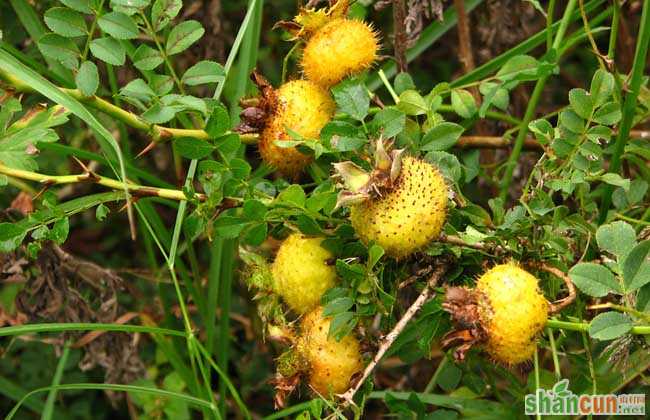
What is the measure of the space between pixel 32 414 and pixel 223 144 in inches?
50.3

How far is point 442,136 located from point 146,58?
1.57 ft

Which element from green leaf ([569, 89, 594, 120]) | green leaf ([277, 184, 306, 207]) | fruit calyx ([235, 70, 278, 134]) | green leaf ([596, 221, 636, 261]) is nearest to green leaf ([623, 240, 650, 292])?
green leaf ([596, 221, 636, 261])

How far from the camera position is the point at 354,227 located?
1255 millimetres

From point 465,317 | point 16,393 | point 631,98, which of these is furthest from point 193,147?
point 16,393

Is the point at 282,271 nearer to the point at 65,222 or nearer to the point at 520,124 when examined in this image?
the point at 65,222

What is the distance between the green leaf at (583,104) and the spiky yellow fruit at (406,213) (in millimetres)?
273

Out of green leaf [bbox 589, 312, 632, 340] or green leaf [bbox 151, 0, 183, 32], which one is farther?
green leaf [bbox 151, 0, 183, 32]

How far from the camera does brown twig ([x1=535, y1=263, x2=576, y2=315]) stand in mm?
1221

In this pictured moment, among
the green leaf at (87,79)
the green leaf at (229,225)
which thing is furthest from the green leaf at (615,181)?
the green leaf at (87,79)

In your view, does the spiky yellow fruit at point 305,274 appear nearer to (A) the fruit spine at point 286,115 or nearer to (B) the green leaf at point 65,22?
(A) the fruit spine at point 286,115

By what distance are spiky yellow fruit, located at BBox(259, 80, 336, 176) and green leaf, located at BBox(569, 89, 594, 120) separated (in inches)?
14.4

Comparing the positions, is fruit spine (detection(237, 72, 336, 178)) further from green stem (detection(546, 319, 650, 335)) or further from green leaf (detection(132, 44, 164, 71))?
green stem (detection(546, 319, 650, 335))

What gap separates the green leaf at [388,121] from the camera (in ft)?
4.32

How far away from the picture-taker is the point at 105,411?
2.27m
